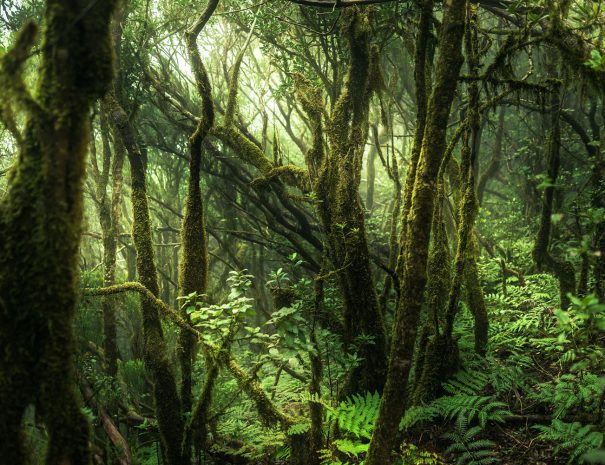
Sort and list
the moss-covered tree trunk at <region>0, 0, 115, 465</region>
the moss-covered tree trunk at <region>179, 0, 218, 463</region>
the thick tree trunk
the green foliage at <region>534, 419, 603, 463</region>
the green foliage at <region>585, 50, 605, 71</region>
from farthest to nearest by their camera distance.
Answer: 1. the moss-covered tree trunk at <region>179, 0, 218, 463</region>
2. the thick tree trunk
3. the green foliage at <region>534, 419, 603, 463</region>
4. the green foliage at <region>585, 50, 605, 71</region>
5. the moss-covered tree trunk at <region>0, 0, 115, 465</region>

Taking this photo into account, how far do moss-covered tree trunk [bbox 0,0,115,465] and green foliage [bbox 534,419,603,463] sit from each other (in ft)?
10.7

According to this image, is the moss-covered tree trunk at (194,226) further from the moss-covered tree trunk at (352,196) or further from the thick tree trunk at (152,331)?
the moss-covered tree trunk at (352,196)

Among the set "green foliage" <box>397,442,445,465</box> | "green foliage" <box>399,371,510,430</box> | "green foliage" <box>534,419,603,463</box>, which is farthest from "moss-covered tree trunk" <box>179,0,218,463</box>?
"green foliage" <box>534,419,603,463</box>

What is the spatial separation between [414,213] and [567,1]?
251 centimetres

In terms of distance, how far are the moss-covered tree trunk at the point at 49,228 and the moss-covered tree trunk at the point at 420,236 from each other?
5.89 feet

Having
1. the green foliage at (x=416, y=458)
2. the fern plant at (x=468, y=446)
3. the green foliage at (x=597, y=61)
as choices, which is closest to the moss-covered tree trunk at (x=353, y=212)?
the fern plant at (x=468, y=446)

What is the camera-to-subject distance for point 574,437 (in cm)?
313

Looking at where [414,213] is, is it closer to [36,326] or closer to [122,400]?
[36,326]

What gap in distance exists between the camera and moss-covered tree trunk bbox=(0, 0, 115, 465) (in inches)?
71.3

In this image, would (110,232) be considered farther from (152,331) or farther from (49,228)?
(49,228)

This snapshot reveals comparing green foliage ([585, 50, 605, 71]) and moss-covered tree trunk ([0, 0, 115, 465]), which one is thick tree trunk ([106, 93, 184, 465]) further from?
green foliage ([585, 50, 605, 71])

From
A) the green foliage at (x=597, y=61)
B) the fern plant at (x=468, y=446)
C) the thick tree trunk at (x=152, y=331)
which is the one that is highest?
the green foliage at (x=597, y=61)

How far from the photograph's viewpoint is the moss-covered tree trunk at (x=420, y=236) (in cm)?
267

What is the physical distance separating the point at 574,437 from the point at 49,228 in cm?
377
